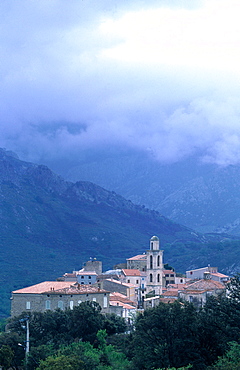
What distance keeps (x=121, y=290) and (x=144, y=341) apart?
134ft

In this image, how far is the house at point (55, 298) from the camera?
7844 centimetres

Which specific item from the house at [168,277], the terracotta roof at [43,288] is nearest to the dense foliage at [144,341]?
the terracotta roof at [43,288]

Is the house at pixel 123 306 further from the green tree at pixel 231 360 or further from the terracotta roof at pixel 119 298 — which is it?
the green tree at pixel 231 360

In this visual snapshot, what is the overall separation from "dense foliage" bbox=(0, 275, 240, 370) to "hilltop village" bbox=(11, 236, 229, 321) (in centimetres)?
688

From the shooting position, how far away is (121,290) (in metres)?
97.2

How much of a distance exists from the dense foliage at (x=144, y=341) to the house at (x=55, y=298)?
6.09 metres

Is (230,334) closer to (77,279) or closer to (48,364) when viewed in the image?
(48,364)

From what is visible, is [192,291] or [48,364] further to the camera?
[192,291]

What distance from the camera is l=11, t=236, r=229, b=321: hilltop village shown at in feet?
260

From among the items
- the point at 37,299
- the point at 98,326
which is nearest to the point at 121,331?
the point at 98,326

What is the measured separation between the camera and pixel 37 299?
7969cm

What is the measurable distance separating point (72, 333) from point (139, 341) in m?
14.7

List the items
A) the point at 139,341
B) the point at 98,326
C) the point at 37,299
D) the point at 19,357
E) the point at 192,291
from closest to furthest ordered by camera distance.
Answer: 1. the point at 139,341
2. the point at 19,357
3. the point at 98,326
4. the point at 37,299
5. the point at 192,291

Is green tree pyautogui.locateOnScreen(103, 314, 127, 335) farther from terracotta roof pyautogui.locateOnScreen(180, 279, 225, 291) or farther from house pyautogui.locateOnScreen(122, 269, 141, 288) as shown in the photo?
house pyautogui.locateOnScreen(122, 269, 141, 288)
